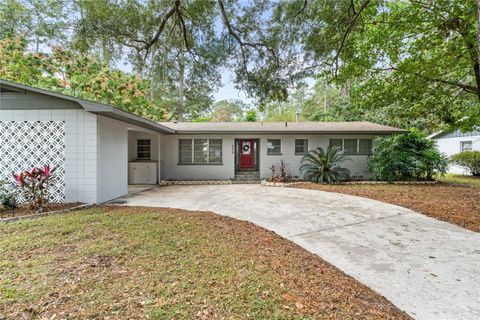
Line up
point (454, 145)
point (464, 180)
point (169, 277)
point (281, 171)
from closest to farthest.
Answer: point (169, 277)
point (281, 171)
point (464, 180)
point (454, 145)

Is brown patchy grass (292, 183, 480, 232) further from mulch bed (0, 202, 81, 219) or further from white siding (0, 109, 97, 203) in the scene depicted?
mulch bed (0, 202, 81, 219)

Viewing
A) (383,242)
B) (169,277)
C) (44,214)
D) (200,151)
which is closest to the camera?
(169,277)

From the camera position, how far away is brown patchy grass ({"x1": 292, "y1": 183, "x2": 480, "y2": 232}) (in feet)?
17.2

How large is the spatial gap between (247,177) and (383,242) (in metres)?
7.83

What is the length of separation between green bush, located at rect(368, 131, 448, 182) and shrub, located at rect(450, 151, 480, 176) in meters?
5.31

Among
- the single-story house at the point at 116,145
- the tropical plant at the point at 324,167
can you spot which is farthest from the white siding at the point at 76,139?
the tropical plant at the point at 324,167

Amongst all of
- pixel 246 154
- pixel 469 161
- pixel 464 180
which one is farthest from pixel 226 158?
pixel 469 161

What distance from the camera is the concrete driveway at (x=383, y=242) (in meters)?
2.48

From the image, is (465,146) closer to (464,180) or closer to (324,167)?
(464,180)

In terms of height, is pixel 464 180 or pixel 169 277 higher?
pixel 464 180

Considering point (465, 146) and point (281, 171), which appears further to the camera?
point (465, 146)

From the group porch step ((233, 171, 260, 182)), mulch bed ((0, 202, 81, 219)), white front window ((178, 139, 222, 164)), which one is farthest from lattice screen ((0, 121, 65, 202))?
porch step ((233, 171, 260, 182))

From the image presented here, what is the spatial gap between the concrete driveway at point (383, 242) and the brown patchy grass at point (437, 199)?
18.6 inches

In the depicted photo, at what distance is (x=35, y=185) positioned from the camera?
5.49 meters
